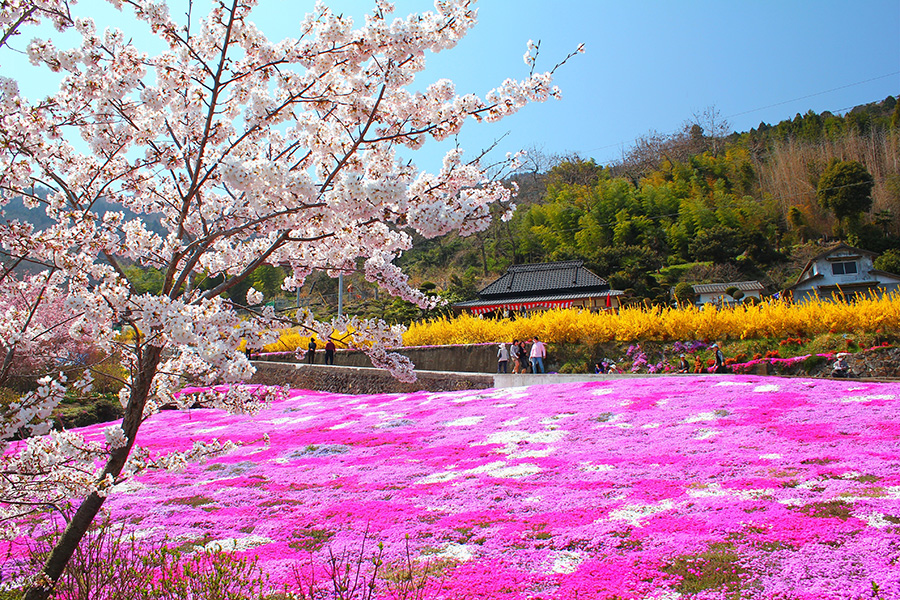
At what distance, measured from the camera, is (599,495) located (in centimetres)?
479

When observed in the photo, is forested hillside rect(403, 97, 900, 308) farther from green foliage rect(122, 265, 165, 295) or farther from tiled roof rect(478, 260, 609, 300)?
green foliage rect(122, 265, 165, 295)

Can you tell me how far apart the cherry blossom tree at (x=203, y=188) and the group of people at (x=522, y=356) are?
1060 cm

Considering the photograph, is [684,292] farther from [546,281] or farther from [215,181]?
[215,181]

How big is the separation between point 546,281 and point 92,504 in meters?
29.6

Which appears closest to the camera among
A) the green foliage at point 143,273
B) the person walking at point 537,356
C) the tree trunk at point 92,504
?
the tree trunk at point 92,504

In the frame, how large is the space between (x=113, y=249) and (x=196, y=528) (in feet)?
8.93

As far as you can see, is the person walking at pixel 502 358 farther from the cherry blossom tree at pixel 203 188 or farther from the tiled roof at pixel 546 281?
the tiled roof at pixel 546 281

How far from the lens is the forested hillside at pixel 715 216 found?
41.7 metres

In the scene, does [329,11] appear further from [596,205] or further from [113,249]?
[596,205]

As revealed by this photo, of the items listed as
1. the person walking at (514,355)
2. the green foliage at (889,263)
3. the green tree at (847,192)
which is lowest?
the person walking at (514,355)

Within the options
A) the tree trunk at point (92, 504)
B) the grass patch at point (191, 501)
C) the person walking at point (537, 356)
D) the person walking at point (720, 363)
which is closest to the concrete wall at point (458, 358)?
the person walking at point (537, 356)

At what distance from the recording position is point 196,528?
4.77 m

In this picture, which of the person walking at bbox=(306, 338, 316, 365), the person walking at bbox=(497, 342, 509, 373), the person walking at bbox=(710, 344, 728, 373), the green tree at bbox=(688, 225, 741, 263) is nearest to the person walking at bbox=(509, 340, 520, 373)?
the person walking at bbox=(497, 342, 509, 373)

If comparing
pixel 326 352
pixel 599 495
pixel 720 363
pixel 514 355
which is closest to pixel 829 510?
pixel 599 495
